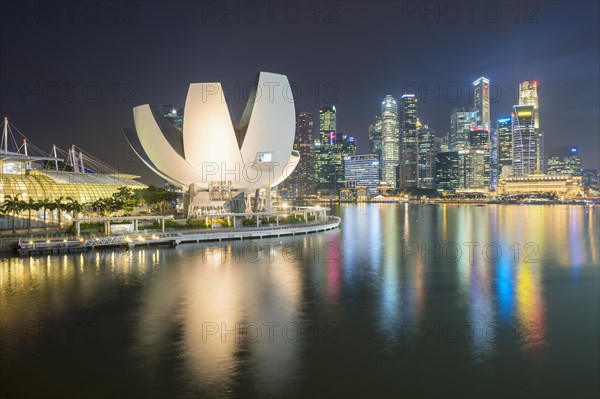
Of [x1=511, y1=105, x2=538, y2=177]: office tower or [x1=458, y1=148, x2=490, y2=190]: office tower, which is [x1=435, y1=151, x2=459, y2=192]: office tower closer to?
[x1=458, y1=148, x2=490, y2=190]: office tower

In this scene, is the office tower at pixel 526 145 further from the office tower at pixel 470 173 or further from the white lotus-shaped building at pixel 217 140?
the white lotus-shaped building at pixel 217 140

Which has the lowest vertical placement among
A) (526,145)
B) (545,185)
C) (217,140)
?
(545,185)

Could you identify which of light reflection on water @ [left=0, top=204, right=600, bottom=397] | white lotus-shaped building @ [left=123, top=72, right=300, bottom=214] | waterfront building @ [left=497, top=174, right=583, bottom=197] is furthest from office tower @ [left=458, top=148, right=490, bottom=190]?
light reflection on water @ [left=0, top=204, right=600, bottom=397]

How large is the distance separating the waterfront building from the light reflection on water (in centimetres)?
13990

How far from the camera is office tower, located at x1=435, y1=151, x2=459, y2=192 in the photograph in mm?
185000

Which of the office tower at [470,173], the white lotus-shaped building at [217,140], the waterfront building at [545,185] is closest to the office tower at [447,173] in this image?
the office tower at [470,173]

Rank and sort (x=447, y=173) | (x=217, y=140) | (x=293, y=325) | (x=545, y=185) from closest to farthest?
1. (x=293, y=325)
2. (x=217, y=140)
3. (x=545, y=185)
4. (x=447, y=173)

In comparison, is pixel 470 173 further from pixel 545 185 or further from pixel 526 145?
pixel 545 185

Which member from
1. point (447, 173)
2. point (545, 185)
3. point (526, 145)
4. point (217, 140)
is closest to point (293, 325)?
point (217, 140)

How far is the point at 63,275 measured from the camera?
21.2m

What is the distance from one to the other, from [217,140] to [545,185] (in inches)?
5606

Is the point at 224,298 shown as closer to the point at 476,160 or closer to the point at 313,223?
the point at 313,223

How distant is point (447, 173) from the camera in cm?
18575

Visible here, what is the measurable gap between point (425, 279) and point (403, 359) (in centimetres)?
1042
